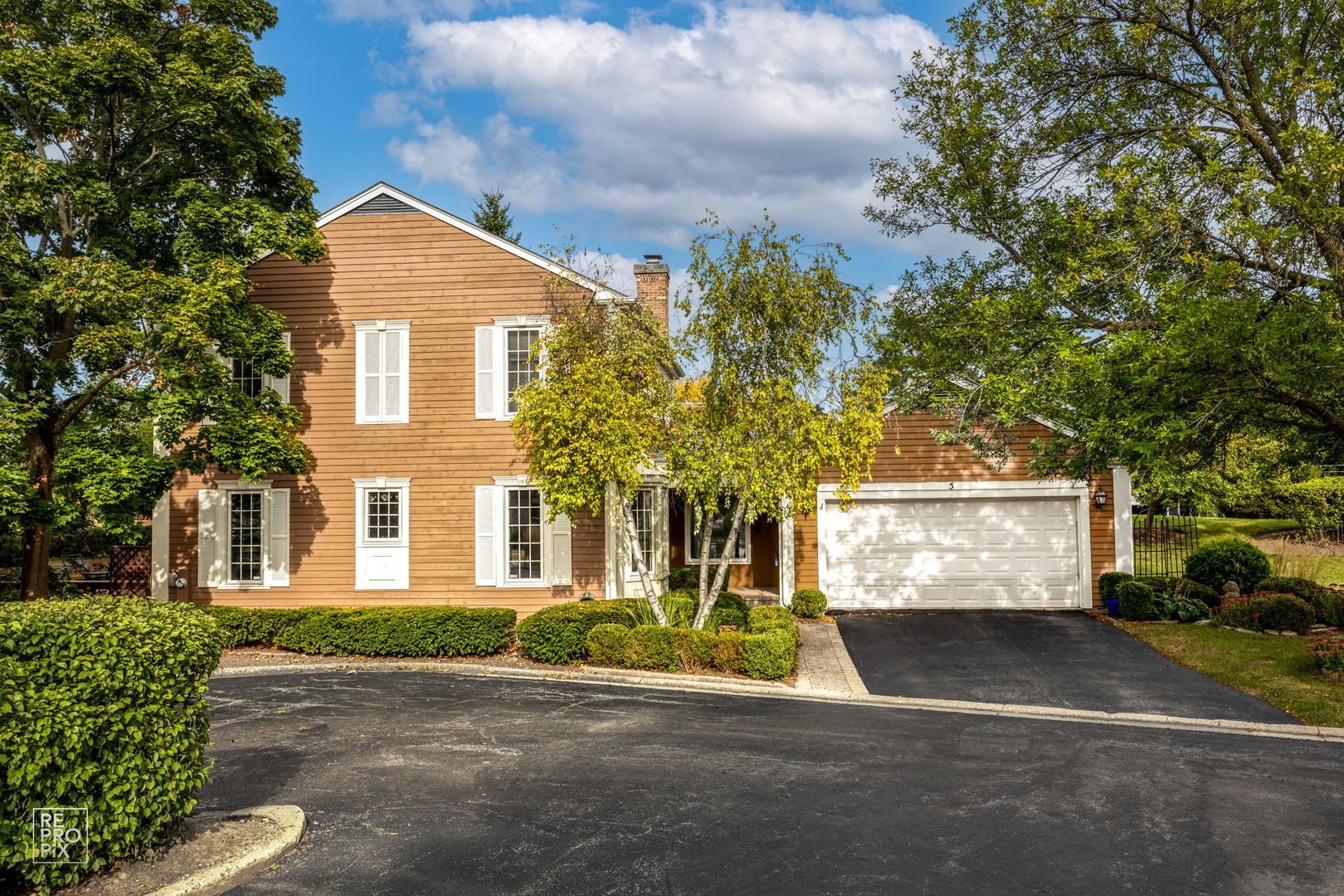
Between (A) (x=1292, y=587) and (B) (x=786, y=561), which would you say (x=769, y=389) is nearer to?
(B) (x=786, y=561)

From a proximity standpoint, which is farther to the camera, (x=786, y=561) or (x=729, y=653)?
(x=786, y=561)

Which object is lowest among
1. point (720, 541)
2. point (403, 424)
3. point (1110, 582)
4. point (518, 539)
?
point (1110, 582)

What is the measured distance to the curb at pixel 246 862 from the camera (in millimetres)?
5648

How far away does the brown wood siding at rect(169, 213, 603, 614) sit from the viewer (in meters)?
17.6

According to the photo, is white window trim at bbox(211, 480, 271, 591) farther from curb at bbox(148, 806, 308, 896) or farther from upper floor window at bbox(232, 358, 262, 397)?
curb at bbox(148, 806, 308, 896)

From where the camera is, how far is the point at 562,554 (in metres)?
17.4

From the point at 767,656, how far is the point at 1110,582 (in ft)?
30.6

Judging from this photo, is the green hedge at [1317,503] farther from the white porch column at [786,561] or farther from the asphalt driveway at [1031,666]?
the white porch column at [786,561]

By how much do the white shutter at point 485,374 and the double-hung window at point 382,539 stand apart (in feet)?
6.81

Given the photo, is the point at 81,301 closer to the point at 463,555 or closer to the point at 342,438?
the point at 342,438

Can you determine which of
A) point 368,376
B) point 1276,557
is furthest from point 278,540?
point 1276,557

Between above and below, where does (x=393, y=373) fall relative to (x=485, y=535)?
above

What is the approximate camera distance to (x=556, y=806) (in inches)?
291

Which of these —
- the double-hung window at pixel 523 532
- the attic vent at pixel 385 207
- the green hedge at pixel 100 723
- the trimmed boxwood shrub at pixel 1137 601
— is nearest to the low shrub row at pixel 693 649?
the double-hung window at pixel 523 532
